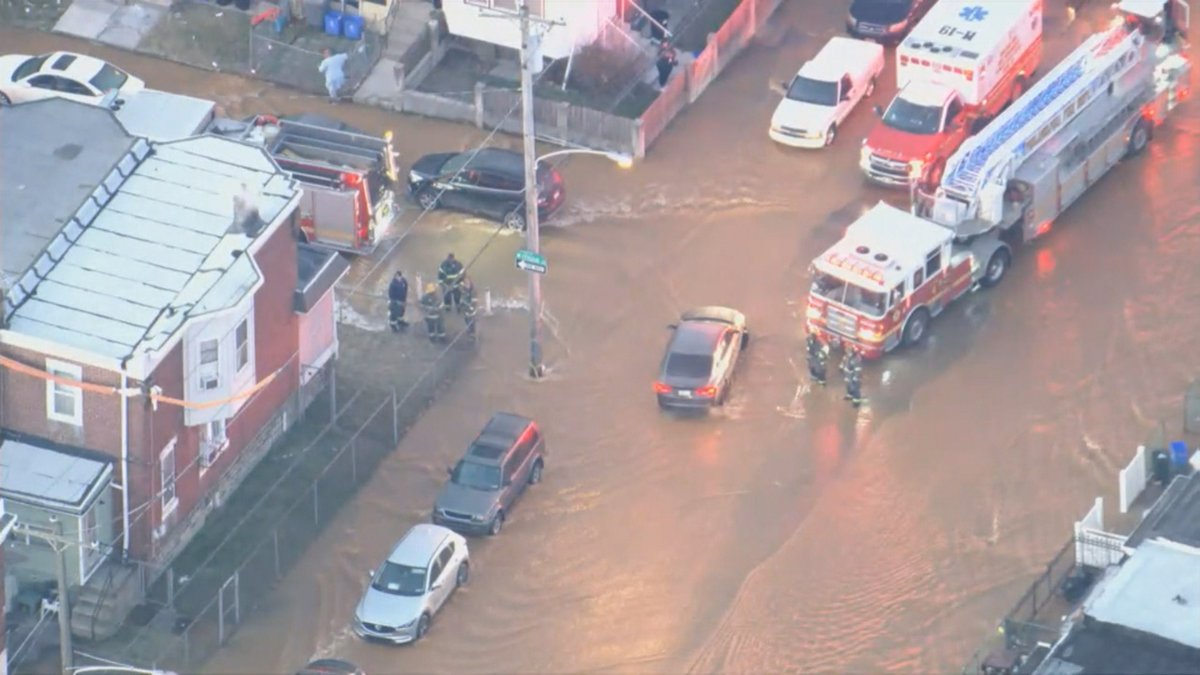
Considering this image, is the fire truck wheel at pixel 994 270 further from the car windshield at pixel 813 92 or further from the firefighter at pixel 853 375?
the car windshield at pixel 813 92

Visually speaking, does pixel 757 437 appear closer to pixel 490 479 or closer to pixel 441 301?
pixel 490 479

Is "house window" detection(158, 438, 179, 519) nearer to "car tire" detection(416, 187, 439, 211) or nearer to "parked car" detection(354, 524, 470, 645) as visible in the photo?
"parked car" detection(354, 524, 470, 645)

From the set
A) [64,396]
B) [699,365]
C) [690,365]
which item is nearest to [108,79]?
[64,396]

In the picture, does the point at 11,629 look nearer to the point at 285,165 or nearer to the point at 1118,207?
the point at 285,165

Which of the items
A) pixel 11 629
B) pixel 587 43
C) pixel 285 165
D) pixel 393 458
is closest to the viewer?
pixel 11 629

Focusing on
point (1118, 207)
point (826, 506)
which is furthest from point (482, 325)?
point (1118, 207)

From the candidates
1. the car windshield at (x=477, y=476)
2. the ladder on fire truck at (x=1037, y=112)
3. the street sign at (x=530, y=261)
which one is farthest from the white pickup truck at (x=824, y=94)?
the car windshield at (x=477, y=476)
